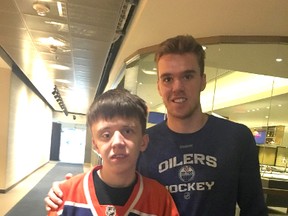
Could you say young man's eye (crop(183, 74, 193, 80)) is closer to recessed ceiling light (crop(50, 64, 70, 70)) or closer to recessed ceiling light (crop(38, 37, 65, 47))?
recessed ceiling light (crop(38, 37, 65, 47))

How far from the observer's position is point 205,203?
3.73 ft

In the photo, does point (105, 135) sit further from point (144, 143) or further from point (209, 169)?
point (209, 169)

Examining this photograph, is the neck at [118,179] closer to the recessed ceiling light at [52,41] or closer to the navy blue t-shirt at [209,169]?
the navy blue t-shirt at [209,169]

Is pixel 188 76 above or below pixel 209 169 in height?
above

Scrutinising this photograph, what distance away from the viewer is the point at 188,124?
1224 mm

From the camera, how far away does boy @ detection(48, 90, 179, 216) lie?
105 cm

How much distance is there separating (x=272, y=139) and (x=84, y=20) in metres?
3.03

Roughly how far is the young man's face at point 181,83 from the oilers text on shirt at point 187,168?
0.54 ft

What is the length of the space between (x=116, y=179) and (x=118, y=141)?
0.50 ft

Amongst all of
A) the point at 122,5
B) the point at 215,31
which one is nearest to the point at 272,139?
the point at 215,31

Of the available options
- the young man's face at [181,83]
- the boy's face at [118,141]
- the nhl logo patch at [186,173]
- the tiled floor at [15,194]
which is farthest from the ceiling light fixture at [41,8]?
the tiled floor at [15,194]

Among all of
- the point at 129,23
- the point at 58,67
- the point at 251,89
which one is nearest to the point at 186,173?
the point at 129,23

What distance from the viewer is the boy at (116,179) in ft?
3.44

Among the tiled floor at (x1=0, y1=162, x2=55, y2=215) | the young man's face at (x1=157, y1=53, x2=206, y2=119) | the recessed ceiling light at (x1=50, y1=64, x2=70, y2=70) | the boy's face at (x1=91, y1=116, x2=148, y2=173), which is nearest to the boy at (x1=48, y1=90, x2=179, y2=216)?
the boy's face at (x1=91, y1=116, x2=148, y2=173)
